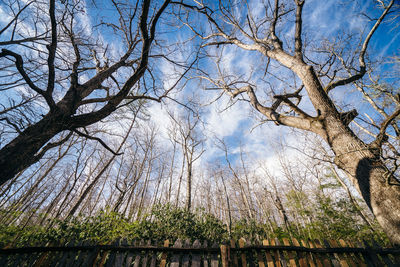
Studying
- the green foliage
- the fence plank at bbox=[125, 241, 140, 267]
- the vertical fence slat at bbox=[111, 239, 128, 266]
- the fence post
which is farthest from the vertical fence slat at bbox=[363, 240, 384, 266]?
the vertical fence slat at bbox=[111, 239, 128, 266]

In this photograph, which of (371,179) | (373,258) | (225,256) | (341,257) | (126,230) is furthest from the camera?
(126,230)

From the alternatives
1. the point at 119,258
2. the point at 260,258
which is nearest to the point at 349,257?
the point at 260,258

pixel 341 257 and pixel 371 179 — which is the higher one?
pixel 371 179

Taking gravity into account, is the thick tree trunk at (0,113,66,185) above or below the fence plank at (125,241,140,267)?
above

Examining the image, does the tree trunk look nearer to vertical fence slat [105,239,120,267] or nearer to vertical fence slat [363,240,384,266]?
vertical fence slat [363,240,384,266]

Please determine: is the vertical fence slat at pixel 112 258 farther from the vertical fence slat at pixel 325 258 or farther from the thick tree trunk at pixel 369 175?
the thick tree trunk at pixel 369 175

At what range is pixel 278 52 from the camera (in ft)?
13.0

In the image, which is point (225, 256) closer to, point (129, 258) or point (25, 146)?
point (129, 258)

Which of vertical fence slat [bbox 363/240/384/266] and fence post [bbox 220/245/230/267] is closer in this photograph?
fence post [bbox 220/245/230/267]

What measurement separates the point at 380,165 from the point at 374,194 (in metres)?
0.43

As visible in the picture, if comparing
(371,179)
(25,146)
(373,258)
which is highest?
(25,146)

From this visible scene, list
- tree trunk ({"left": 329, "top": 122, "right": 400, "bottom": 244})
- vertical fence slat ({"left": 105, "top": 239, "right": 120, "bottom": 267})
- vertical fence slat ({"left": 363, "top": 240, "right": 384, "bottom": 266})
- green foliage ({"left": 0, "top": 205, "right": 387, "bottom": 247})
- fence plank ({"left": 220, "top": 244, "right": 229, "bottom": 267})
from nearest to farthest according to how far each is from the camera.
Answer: tree trunk ({"left": 329, "top": 122, "right": 400, "bottom": 244}) → fence plank ({"left": 220, "top": 244, "right": 229, "bottom": 267}) → vertical fence slat ({"left": 363, "top": 240, "right": 384, "bottom": 266}) → vertical fence slat ({"left": 105, "top": 239, "right": 120, "bottom": 267}) → green foliage ({"left": 0, "top": 205, "right": 387, "bottom": 247})

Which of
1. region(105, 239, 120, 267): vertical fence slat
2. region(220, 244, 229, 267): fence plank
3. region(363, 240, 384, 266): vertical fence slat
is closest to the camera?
region(220, 244, 229, 267): fence plank

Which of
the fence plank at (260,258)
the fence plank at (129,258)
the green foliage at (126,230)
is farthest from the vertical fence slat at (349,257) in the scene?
the fence plank at (129,258)
